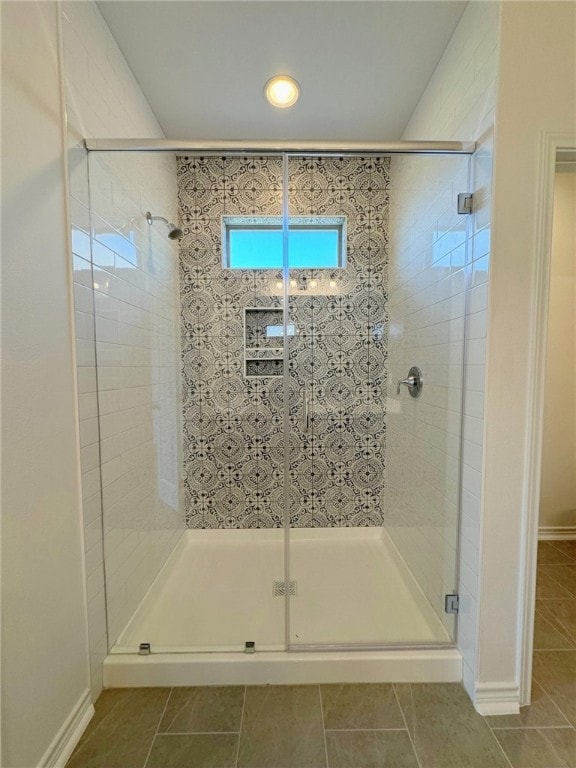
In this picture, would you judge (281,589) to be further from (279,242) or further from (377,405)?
(279,242)

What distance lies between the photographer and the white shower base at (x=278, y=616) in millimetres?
1386

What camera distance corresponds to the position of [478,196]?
1.31 m

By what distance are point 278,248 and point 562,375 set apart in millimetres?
2199

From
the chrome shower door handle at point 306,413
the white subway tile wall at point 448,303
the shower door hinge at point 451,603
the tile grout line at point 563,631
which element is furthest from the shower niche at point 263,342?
the tile grout line at point 563,631

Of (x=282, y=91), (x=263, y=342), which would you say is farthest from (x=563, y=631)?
(x=282, y=91)

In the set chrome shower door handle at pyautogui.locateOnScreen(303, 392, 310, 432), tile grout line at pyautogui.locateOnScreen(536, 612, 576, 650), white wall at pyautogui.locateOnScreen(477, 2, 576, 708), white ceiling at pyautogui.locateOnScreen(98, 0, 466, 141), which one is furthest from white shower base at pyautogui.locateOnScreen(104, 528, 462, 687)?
white ceiling at pyautogui.locateOnScreen(98, 0, 466, 141)

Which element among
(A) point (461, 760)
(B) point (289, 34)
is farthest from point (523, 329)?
(B) point (289, 34)

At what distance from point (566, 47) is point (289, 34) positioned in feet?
3.38

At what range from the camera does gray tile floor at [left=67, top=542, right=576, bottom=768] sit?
44.1 inches

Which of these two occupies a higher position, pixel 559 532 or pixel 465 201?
pixel 465 201

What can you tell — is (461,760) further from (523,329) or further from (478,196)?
(478,196)

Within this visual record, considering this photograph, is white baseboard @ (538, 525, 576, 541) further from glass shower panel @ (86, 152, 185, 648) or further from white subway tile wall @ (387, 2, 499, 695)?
glass shower panel @ (86, 152, 185, 648)

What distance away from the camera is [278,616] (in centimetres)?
170

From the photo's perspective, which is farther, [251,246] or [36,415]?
[251,246]
